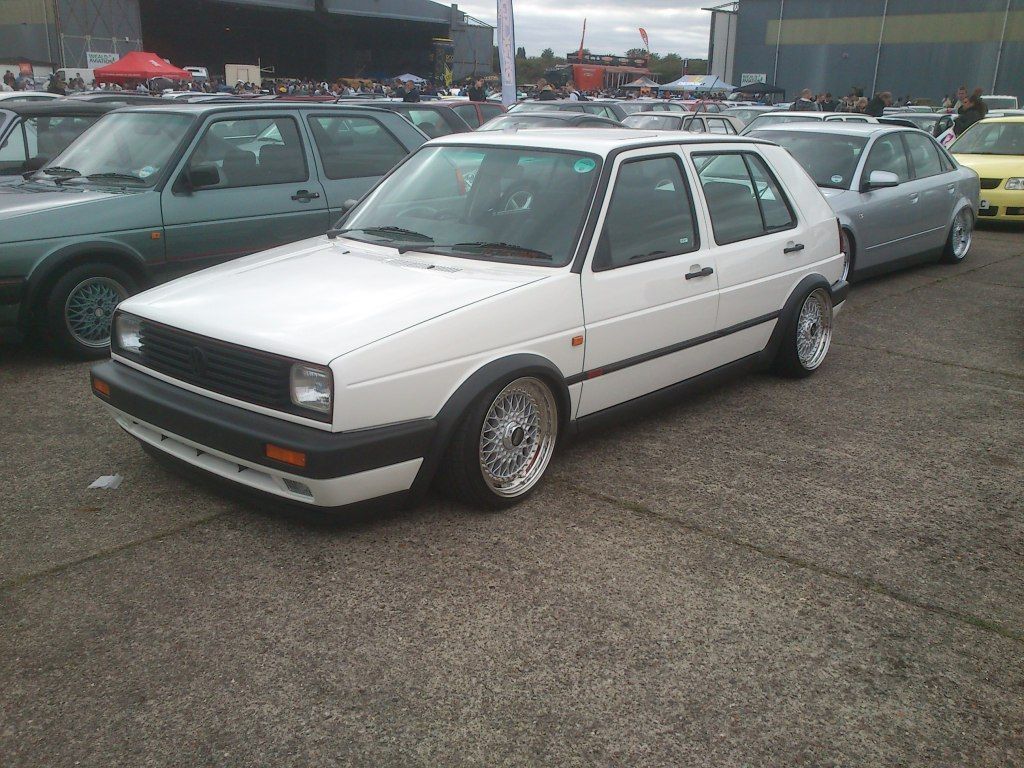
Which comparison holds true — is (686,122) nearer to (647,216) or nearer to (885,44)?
(647,216)

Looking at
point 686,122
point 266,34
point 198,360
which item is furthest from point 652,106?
point 266,34

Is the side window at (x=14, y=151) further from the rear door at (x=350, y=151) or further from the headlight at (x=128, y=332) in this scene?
the headlight at (x=128, y=332)

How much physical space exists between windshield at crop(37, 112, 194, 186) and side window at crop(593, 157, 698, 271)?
11.8 ft

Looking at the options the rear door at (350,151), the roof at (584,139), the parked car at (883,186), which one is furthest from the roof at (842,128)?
the roof at (584,139)

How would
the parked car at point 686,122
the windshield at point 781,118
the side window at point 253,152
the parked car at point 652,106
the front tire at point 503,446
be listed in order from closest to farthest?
the front tire at point 503,446
the side window at point 253,152
the windshield at point 781,118
the parked car at point 686,122
the parked car at point 652,106

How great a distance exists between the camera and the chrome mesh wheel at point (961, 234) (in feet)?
33.4

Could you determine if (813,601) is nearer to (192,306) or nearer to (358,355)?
(358,355)

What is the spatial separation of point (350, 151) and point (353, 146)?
2.5 inches

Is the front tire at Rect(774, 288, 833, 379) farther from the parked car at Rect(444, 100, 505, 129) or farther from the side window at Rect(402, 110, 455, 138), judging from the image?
the parked car at Rect(444, 100, 505, 129)

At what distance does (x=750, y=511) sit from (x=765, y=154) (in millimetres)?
2564

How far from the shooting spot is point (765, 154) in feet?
18.6

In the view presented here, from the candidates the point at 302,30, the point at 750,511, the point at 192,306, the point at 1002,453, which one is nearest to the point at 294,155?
the point at 192,306

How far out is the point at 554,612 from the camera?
3.29 meters

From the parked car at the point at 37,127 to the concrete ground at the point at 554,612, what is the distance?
400 cm
